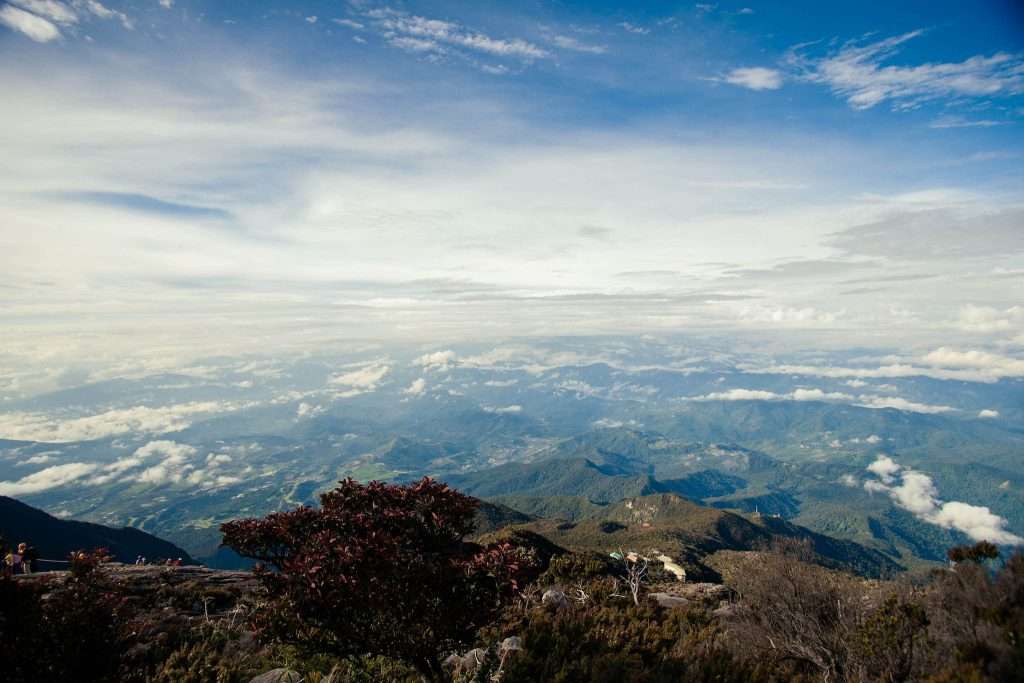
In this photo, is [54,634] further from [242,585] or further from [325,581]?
[242,585]

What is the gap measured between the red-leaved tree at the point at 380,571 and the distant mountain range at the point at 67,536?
11907cm

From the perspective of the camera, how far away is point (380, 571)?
761 cm

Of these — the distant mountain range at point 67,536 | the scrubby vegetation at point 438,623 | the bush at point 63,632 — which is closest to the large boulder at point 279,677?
the scrubby vegetation at point 438,623

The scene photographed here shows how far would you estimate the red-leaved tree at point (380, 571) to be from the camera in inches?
299

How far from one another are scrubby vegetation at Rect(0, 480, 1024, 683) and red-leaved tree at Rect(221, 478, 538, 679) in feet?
0.09

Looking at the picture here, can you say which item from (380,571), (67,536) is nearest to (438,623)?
(380,571)

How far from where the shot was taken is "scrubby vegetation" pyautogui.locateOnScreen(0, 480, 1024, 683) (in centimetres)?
767

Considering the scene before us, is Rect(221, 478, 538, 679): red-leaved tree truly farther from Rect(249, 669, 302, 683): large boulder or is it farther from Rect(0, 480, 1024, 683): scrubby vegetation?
Rect(249, 669, 302, 683): large boulder

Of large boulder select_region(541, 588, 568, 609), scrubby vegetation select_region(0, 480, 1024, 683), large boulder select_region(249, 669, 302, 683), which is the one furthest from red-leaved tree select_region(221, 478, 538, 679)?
large boulder select_region(541, 588, 568, 609)

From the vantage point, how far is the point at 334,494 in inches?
354

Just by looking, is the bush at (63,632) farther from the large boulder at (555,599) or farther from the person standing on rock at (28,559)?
the large boulder at (555,599)

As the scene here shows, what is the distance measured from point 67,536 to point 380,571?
153844 millimetres

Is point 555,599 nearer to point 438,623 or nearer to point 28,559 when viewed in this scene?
point 438,623

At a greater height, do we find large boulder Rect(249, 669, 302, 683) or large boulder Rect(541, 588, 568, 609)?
large boulder Rect(249, 669, 302, 683)
